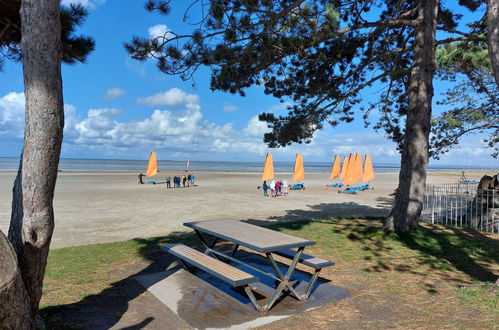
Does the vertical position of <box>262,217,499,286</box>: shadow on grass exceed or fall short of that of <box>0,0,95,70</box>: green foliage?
it falls short

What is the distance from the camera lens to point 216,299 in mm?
4113

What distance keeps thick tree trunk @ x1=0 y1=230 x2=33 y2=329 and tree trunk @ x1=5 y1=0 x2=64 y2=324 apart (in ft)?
1.88

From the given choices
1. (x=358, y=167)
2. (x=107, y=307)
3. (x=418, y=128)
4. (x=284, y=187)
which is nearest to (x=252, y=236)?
(x=107, y=307)

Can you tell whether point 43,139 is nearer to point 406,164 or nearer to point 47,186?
point 47,186

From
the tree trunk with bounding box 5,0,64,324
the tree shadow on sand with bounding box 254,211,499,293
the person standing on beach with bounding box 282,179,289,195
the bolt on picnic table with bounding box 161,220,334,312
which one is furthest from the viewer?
the person standing on beach with bounding box 282,179,289,195

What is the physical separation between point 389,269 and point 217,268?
9.62 feet

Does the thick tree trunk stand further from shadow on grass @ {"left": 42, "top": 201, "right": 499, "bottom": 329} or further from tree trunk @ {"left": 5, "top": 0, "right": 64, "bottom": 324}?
shadow on grass @ {"left": 42, "top": 201, "right": 499, "bottom": 329}

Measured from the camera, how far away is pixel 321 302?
13.4 feet

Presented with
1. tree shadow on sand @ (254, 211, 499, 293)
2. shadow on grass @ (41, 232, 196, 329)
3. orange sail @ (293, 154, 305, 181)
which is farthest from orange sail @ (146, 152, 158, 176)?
shadow on grass @ (41, 232, 196, 329)

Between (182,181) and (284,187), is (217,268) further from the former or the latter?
(182,181)

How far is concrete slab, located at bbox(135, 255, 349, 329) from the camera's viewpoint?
359cm

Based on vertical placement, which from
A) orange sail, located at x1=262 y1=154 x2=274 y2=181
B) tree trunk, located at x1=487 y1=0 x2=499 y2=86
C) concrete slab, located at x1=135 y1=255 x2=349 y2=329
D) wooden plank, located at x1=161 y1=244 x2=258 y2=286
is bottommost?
concrete slab, located at x1=135 y1=255 x2=349 y2=329

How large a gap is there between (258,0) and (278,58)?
1669mm

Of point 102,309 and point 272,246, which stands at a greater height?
point 272,246
